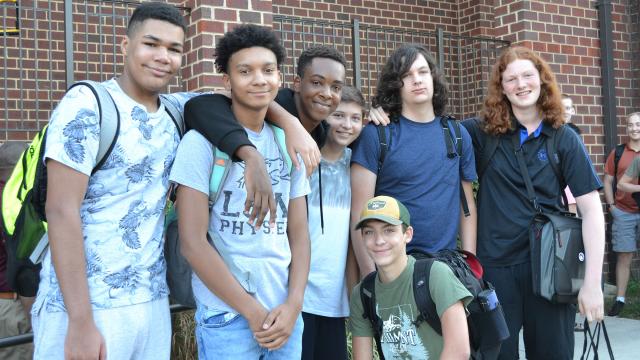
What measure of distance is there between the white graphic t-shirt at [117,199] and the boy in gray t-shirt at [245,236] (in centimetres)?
10

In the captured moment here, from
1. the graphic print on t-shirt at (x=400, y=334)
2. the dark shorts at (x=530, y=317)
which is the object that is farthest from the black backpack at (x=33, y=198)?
the dark shorts at (x=530, y=317)

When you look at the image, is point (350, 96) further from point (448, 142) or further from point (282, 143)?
point (282, 143)

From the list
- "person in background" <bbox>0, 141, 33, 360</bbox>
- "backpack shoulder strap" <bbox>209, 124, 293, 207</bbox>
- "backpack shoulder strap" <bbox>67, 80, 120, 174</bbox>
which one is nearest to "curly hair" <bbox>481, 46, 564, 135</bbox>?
"backpack shoulder strap" <bbox>209, 124, 293, 207</bbox>

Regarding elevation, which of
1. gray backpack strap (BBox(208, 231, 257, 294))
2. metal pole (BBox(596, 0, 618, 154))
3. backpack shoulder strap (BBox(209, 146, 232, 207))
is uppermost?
metal pole (BBox(596, 0, 618, 154))

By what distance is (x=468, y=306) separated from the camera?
3158 millimetres

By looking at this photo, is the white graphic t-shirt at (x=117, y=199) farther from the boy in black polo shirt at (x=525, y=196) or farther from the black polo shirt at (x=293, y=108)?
the boy in black polo shirt at (x=525, y=196)

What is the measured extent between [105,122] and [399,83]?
1569 mm

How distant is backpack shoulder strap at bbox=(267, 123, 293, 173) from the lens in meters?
2.85

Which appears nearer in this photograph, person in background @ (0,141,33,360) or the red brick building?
person in background @ (0,141,33,360)

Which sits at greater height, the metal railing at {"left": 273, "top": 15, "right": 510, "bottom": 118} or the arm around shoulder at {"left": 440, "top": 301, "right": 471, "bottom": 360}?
the metal railing at {"left": 273, "top": 15, "right": 510, "bottom": 118}

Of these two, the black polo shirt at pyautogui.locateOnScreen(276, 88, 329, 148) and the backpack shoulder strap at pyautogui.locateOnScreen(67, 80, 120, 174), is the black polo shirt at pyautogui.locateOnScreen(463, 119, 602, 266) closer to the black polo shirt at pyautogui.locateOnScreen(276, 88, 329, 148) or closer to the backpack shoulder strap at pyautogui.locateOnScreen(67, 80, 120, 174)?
the black polo shirt at pyautogui.locateOnScreen(276, 88, 329, 148)

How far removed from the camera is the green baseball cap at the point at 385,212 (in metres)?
3.10

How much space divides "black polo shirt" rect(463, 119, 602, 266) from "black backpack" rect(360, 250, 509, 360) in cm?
35

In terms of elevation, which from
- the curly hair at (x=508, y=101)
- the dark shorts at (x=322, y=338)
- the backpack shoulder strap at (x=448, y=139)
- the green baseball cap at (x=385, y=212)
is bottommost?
the dark shorts at (x=322, y=338)
